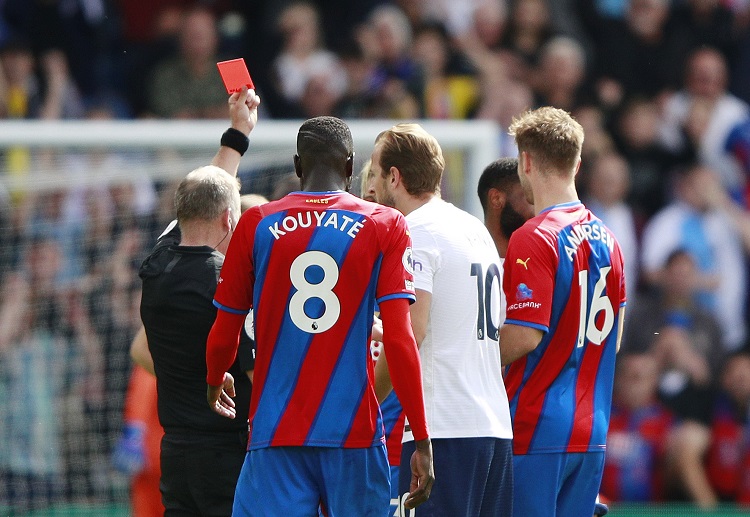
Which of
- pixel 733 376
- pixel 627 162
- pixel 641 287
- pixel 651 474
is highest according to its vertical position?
pixel 627 162

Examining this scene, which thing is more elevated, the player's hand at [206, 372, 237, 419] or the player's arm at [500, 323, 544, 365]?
the player's arm at [500, 323, 544, 365]

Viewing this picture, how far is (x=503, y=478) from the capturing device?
15.1 feet

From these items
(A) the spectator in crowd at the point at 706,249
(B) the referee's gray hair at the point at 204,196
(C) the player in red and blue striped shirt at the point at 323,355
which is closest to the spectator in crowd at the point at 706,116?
(A) the spectator in crowd at the point at 706,249

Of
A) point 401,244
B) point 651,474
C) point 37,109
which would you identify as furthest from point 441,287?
point 37,109

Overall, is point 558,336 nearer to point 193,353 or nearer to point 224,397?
point 224,397

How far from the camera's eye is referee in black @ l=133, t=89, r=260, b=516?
482 centimetres

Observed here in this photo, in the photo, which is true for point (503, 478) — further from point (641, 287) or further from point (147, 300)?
point (641, 287)

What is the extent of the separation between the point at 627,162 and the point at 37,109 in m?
5.50

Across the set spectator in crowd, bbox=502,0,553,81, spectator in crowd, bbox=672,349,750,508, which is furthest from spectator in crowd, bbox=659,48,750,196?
spectator in crowd, bbox=672,349,750,508

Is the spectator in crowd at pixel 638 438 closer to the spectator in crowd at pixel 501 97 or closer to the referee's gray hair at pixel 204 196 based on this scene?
the spectator in crowd at pixel 501 97

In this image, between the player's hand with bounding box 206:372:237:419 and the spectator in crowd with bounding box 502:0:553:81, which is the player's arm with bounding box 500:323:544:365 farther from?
the spectator in crowd with bounding box 502:0:553:81

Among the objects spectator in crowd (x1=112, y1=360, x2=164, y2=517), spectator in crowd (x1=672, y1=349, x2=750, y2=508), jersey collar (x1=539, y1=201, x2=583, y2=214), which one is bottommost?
spectator in crowd (x1=672, y1=349, x2=750, y2=508)

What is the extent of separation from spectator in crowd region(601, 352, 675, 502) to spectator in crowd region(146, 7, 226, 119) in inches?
174

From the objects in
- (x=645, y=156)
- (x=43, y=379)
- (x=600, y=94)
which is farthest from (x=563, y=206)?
(x=600, y=94)
